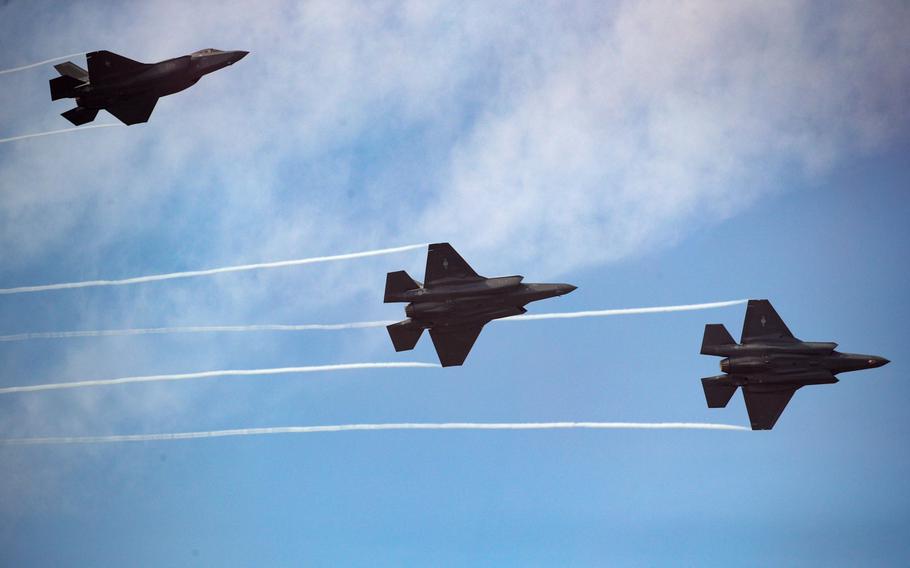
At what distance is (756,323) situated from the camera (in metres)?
59.9

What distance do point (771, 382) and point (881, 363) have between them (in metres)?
5.19

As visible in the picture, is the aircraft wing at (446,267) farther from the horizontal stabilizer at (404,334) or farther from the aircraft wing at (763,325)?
the aircraft wing at (763,325)

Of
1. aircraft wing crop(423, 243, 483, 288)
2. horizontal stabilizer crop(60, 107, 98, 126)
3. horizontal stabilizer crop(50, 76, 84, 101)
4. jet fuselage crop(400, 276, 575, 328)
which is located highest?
horizontal stabilizer crop(50, 76, 84, 101)

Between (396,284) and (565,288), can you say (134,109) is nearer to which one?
(396,284)

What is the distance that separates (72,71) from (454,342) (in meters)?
21.5

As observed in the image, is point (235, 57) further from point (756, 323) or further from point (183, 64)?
point (756, 323)

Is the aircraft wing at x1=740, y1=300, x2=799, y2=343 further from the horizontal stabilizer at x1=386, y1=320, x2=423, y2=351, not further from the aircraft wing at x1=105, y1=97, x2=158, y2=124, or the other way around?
the aircraft wing at x1=105, y1=97, x2=158, y2=124

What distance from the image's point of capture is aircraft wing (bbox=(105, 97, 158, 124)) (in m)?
56.2

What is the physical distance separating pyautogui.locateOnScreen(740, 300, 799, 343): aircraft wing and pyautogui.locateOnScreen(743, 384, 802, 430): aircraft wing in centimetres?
244

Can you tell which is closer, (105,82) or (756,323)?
(105,82)

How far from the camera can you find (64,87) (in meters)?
55.7

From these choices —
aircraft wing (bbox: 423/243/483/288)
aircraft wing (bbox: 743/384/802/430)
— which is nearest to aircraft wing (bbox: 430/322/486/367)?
aircraft wing (bbox: 423/243/483/288)

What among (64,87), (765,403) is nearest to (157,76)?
(64,87)

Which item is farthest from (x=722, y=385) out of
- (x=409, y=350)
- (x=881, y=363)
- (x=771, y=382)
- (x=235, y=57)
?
(x=235, y=57)
